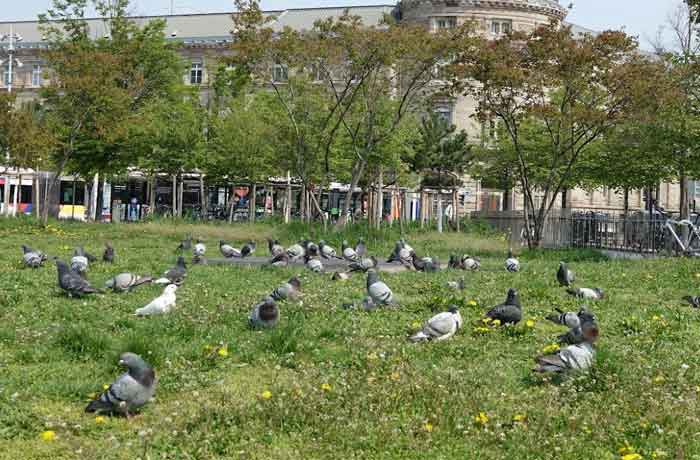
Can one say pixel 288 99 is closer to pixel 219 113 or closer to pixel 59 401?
pixel 219 113

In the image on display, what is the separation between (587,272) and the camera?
15.7 metres

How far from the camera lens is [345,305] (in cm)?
1009

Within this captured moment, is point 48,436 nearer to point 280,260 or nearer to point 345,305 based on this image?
point 345,305

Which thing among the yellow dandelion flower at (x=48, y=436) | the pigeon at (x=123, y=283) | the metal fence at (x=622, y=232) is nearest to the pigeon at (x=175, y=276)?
the pigeon at (x=123, y=283)

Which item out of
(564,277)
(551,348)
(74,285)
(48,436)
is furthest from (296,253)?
(48,436)

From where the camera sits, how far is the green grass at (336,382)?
5152 mm

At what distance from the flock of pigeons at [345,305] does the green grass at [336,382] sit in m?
0.14

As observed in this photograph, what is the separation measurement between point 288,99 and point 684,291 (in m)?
21.3

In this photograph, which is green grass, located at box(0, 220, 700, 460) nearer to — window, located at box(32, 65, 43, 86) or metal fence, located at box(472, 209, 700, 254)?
metal fence, located at box(472, 209, 700, 254)

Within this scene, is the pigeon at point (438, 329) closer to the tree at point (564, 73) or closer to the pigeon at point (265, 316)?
the pigeon at point (265, 316)

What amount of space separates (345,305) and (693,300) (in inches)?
165

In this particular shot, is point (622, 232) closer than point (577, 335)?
No

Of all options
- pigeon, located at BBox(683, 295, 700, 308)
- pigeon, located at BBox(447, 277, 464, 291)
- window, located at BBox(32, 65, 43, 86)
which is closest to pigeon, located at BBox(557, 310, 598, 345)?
pigeon, located at BBox(683, 295, 700, 308)

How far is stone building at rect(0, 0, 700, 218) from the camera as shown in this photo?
5969cm
